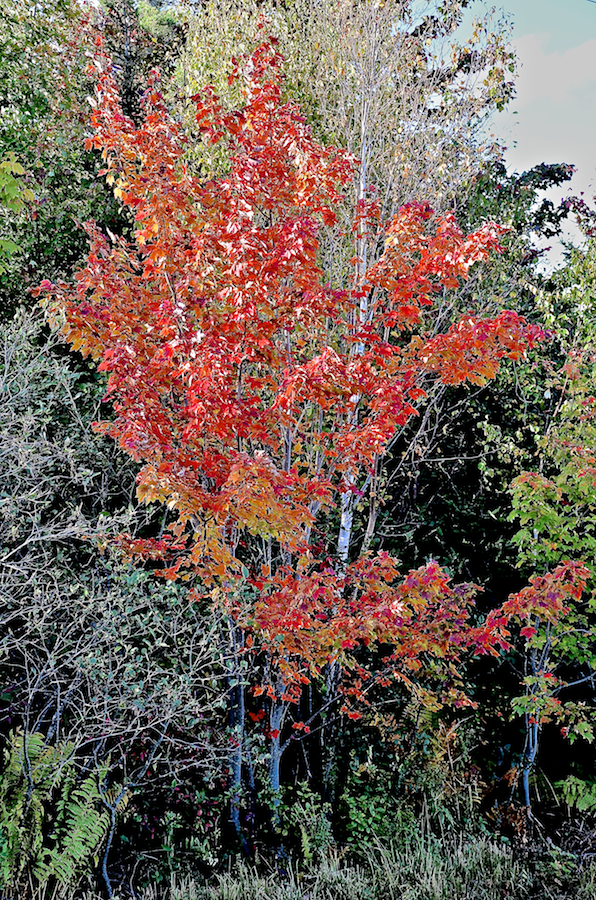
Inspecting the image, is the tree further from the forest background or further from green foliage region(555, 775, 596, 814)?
green foliage region(555, 775, 596, 814)

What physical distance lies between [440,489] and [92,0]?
814 centimetres

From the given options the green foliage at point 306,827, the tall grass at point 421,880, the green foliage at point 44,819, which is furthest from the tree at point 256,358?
the green foliage at point 44,819

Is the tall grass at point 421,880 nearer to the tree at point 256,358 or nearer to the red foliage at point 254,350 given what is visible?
the tree at point 256,358

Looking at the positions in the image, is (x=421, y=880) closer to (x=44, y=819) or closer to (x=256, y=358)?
(x=44, y=819)

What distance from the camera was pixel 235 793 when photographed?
15.1 feet

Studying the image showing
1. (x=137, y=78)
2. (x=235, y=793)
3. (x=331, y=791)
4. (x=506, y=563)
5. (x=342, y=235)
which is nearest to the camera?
(x=235, y=793)

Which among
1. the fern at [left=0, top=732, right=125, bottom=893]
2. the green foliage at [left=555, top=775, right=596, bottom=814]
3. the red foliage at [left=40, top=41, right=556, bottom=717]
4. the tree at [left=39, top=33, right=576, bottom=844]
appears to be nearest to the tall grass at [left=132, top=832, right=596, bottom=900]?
the fern at [left=0, top=732, right=125, bottom=893]

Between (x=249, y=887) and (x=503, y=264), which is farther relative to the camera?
(x=503, y=264)

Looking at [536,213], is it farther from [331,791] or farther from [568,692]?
[331,791]

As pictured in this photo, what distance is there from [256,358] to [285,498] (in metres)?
0.93

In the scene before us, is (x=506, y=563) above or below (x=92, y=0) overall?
below

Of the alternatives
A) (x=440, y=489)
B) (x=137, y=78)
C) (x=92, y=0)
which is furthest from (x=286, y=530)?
(x=92, y=0)

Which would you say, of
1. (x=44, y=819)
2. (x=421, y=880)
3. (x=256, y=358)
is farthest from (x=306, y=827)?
(x=256, y=358)

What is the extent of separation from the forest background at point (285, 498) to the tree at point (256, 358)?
0.03 meters
